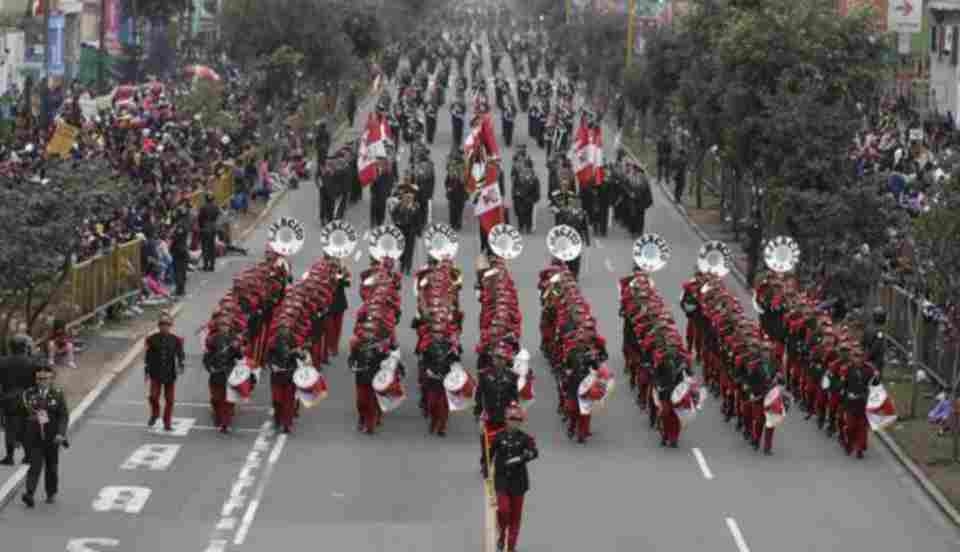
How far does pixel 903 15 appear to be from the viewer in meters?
72.8

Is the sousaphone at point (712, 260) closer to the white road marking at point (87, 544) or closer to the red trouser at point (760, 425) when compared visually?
the red trouser at point (760, 425)

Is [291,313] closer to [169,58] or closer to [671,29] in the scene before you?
[671,29]

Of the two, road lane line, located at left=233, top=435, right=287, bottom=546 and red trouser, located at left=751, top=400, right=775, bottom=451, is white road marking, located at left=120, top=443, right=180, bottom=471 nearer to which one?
road lane line, located at left=233, top=435, right=287, bottom=546

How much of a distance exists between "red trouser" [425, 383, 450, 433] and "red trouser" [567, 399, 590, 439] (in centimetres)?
154

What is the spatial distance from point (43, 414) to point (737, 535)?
7213mm

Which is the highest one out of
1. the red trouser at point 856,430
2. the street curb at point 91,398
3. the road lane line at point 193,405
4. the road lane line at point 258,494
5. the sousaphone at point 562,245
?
the sousaphone at point 562,245

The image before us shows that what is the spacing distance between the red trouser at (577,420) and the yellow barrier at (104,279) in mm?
9116

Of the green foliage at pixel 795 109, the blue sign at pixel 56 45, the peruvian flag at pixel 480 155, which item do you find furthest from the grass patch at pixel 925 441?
the blue sign at pixel 56 45

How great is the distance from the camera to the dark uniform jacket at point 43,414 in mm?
27141

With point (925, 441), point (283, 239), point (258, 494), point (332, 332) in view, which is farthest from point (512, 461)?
point (283, 239)

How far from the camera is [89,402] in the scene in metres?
34.6

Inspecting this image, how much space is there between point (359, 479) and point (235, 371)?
3.37 meters

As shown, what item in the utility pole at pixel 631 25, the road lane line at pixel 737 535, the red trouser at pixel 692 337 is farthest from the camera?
the utility pole at pixel 631 25

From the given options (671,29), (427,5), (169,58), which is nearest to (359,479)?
(671,29)
